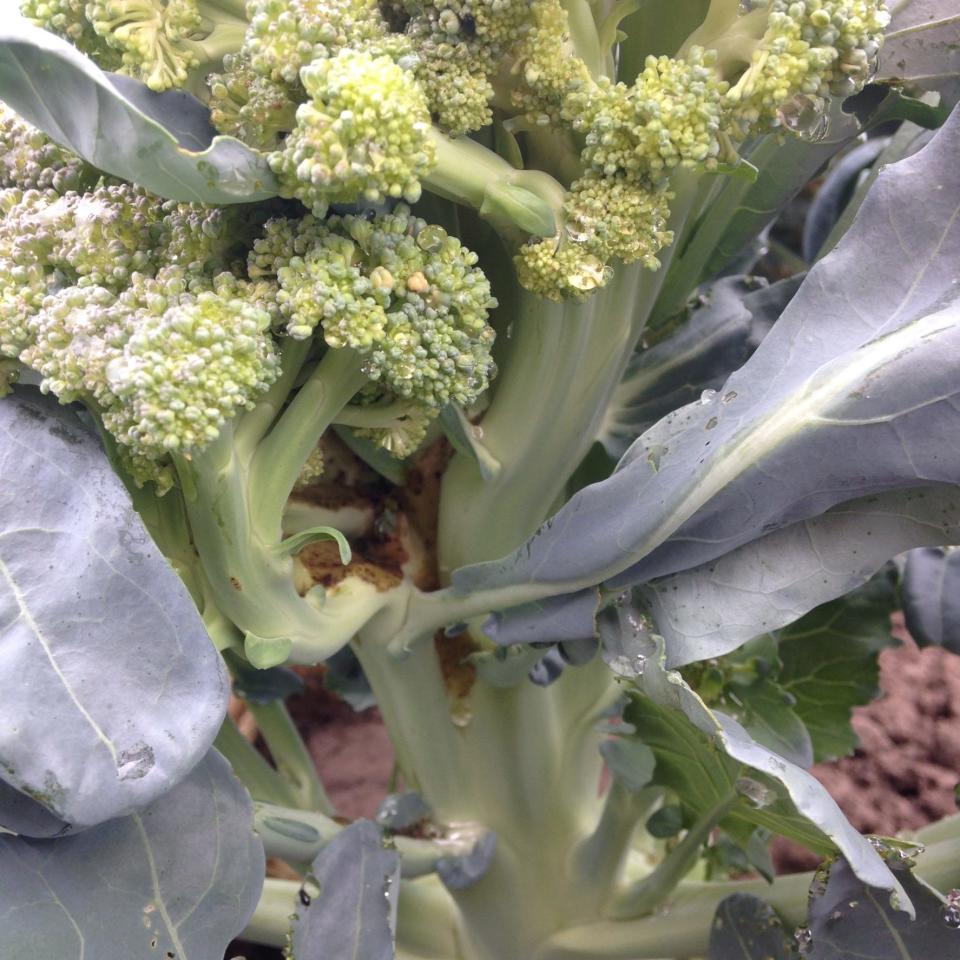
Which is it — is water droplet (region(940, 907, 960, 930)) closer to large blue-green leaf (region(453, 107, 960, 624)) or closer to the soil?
large blue-green leaf (region(453, 107, 960, 624))

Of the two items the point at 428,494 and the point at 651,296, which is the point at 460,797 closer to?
the point at 428,494

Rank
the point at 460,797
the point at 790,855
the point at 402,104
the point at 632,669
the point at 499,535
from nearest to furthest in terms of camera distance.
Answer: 1. the point at 402,104
2. the point at 632,669
3. the point at 499,535
4. the point at 460,797
5. the point at 790,855

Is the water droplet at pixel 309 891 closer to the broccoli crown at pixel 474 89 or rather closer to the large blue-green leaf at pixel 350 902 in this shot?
the large blue-green leaf at pixel 350 902

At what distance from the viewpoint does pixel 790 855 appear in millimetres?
1290

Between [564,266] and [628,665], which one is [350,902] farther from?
[564,266]

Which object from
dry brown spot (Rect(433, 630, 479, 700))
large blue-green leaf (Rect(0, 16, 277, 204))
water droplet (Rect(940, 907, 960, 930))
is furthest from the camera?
→ dry brown spot (Rect(433, 630, 479, 700))

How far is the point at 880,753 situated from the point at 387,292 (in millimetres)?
1169

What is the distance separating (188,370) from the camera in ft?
1.58

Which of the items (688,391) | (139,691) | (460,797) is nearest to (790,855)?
(460,797)

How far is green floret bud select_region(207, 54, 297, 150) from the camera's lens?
1.63 feet

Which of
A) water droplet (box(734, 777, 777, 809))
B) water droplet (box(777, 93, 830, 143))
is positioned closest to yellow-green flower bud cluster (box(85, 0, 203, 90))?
water droplet (box(777, 93, 830, 143))

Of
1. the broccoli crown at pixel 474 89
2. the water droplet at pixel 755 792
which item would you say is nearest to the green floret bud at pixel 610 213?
the broccoli crown at pixel 474 89

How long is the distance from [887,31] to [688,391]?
30 centimetres

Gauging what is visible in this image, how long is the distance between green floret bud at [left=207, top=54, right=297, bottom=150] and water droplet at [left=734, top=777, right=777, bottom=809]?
1.62 ft
